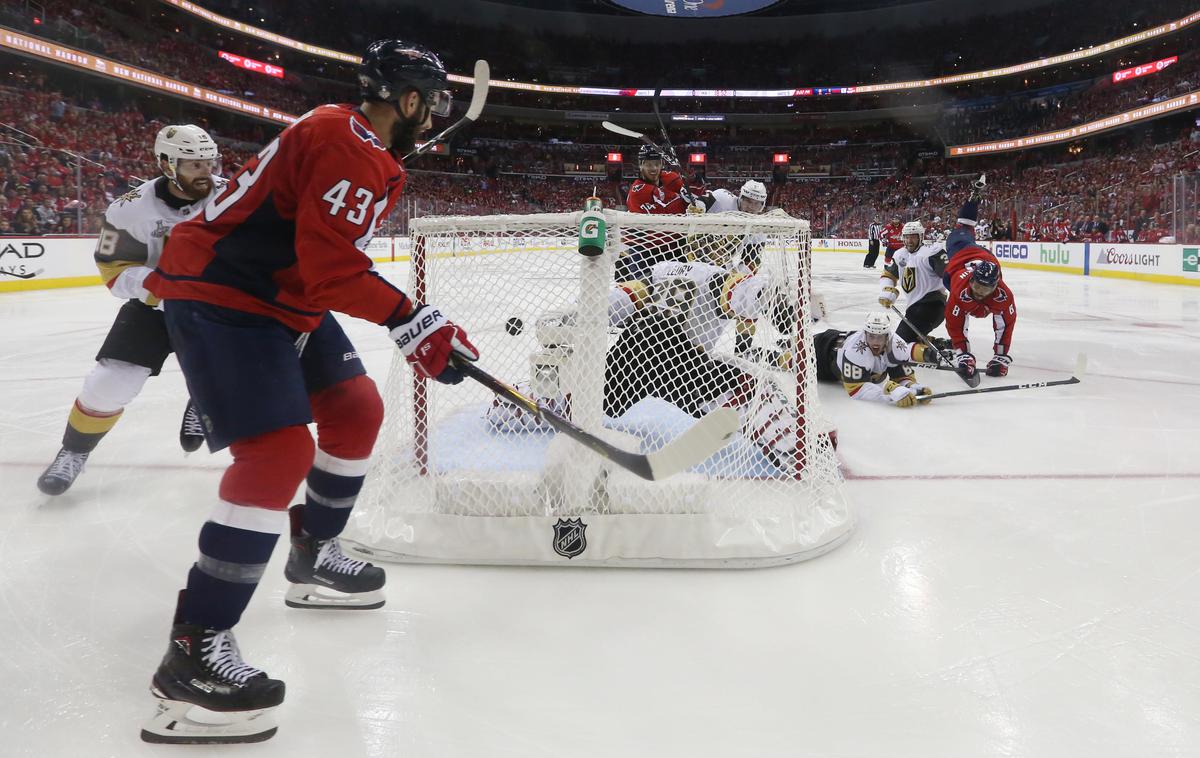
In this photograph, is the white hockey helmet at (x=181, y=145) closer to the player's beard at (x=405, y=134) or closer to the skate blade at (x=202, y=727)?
the player's beard at (x=405, y=134)

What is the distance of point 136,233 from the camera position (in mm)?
2234

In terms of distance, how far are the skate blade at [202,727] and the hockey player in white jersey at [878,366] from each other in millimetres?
3106

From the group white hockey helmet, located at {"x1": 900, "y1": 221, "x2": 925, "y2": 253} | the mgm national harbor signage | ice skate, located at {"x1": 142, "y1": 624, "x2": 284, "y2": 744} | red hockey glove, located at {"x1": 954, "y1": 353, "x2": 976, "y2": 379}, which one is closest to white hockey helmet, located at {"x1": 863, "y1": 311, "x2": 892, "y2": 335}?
red hockey glove, located at {"x1": 954, "y1": 353, "x2": 976, "y2": 379}

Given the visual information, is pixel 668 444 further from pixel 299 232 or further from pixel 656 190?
pixel 656 190

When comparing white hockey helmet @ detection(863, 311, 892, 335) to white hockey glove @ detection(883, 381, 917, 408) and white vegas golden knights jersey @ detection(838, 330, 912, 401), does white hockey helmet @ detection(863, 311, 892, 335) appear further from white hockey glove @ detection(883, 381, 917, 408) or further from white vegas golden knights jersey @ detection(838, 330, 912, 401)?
white hockey glove @ detection(883, 381, 917, 408)

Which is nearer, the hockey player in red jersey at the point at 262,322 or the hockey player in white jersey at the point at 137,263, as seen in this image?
the hockey player in red jersey at the point at 262,322

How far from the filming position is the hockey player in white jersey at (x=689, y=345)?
222cm

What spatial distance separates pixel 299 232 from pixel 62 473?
1.69m

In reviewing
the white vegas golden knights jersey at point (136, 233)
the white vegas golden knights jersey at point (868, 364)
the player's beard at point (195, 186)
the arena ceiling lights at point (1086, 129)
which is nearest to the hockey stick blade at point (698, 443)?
the white vegas golden knights jersey at point (136, 233)

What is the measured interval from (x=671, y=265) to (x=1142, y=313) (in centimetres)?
683

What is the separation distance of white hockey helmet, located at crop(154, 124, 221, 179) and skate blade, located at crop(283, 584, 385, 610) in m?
1.31

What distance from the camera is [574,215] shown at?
6.07 ft

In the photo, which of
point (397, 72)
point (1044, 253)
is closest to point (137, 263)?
point (397, 72)

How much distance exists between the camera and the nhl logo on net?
182cm
